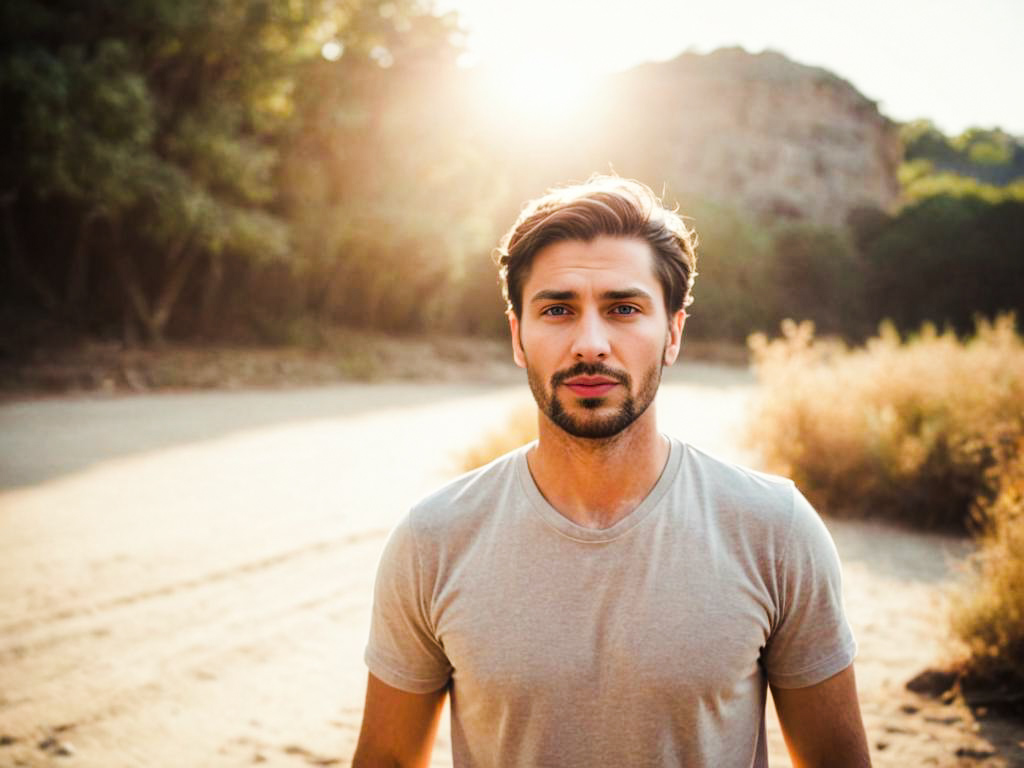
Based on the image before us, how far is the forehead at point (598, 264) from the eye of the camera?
1945mm

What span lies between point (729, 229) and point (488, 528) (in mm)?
41179

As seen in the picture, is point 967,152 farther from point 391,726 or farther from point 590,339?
point 391,726

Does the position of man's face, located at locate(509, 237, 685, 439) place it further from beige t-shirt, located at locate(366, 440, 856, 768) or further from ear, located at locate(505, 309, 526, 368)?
beige t-shirt, located at locate(366, 440, 856, 768)

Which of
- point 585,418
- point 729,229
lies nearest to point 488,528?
point 585,418

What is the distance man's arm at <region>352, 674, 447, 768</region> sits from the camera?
1.87m

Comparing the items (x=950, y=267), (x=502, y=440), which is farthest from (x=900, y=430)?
(x=950, y=267)

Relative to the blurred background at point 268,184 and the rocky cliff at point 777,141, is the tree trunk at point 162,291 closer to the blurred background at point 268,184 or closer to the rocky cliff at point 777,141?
the blurred background at point 268,184

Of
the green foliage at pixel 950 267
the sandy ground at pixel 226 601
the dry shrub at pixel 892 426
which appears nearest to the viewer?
the sandy ground at pixel 226 601

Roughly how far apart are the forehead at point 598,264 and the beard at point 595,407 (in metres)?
0.23

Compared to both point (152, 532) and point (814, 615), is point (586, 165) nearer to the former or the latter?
point (152, 532)

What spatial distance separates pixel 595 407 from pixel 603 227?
47 centimetres

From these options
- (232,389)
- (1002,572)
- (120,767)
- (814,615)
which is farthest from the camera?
(232,389)

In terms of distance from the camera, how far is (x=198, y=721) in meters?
3.60

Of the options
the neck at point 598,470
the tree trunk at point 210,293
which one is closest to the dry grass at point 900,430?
the neck at point 598,470
